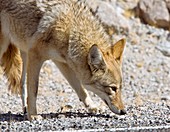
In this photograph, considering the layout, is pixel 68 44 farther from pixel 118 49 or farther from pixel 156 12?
pixel 156 12

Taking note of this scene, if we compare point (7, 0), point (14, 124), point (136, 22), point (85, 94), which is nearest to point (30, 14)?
point (7, 0)

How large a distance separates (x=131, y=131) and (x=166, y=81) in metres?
7.96

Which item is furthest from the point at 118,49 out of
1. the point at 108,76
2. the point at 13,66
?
the point at 13,66

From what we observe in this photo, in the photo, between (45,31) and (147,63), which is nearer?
(45,31)

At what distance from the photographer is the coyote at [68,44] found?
960 centimetres

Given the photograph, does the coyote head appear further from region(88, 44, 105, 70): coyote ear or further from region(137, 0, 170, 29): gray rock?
region(137, 0, 170, 29): gray rock

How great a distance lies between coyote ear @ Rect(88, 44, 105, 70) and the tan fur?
2.05 meters

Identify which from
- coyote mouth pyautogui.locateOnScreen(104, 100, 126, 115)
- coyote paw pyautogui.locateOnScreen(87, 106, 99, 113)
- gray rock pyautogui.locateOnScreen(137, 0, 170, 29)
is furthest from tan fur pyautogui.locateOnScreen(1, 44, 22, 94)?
gray rock pyautogui.locateOnScreen(137, 0, 170, 29)

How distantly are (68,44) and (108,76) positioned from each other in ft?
2.75

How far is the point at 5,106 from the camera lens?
1232 centimetres

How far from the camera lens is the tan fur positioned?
1115 cm

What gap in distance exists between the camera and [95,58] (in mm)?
9492

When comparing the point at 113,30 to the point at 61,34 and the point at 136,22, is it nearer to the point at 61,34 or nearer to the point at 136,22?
the point at 136,22

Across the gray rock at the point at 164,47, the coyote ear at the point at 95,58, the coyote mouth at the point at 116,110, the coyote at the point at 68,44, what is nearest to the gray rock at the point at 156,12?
the gray rock at the point at 164,47
